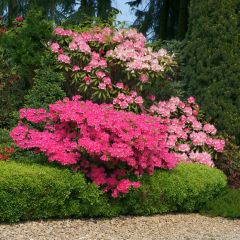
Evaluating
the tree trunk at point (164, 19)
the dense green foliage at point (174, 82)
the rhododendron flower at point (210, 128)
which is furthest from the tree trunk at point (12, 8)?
the rhododendron flower at point (210, 128)

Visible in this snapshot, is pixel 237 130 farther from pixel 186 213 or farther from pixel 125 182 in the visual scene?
pixel 125 182

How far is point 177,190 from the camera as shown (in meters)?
6.91

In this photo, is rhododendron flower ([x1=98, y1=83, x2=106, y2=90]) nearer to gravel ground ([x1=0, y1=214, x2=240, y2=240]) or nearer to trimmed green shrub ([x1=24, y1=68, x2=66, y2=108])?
trimmed green shrub ([x1=24, y1=68, x2=66, y2=108])

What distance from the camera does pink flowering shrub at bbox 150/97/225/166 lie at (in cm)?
855

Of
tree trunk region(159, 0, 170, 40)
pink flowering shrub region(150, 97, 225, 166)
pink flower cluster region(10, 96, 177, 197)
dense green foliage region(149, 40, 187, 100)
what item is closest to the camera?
pink flower cluster region(10, 96, 177, 197)

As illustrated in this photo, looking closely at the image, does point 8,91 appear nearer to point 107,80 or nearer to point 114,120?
point 107,80

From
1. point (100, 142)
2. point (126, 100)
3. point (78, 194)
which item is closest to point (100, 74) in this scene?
point (126, 100)

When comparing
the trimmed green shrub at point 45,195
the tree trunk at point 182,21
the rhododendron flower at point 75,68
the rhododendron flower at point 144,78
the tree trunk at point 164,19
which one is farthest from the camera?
the tree trunk at point 164,19

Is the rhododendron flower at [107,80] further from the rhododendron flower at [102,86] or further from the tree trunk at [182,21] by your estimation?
the tree trunk at [182,21]

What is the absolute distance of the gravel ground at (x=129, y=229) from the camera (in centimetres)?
539

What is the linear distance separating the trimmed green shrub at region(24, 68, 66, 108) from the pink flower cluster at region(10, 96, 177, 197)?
137 centimetres

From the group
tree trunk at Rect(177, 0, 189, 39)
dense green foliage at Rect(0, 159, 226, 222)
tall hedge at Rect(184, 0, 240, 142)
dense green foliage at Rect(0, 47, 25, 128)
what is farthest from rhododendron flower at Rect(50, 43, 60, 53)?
tree trunk at Rect(177, 0, 189, 39)

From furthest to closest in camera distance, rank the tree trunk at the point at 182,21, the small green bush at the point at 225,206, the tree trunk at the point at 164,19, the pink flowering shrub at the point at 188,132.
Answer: the tree trunk at the point at 164,19
the tree trunk at the point at 182,21
the pink flowering shrub at the point at 188,132
the small green bush at the point at 225,206

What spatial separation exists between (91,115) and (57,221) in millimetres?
1314
